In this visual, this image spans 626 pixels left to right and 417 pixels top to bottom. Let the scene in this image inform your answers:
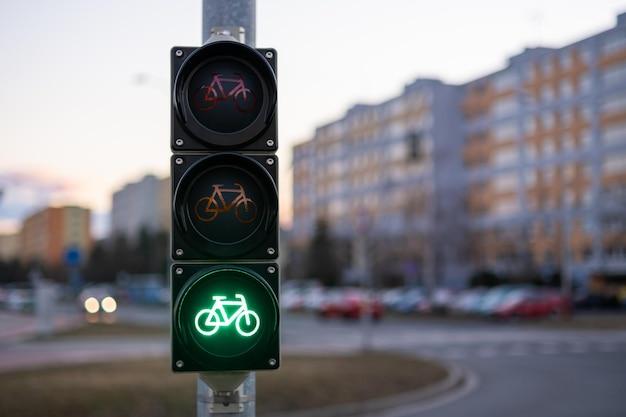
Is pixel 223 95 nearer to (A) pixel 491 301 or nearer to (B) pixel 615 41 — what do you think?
(B) pixel 615 41

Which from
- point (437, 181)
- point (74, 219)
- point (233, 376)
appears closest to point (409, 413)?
point (233, 376)

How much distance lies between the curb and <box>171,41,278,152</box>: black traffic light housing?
Answer: 8999 millimetres

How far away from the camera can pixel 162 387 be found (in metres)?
12.9

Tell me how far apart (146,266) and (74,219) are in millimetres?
64355

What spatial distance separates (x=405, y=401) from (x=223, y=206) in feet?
37.0

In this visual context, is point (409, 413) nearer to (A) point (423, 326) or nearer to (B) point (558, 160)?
(A) point (423, 326)

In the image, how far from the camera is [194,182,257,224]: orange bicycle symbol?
3.24 m

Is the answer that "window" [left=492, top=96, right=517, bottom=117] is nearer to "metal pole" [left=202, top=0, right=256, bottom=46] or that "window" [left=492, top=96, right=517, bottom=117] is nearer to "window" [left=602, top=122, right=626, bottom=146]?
"window" [left=602, top=122, right=626, bottom=146]

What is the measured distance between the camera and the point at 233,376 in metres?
3.18

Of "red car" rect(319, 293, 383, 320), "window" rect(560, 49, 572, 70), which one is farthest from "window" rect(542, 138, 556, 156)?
"window" rect(560, 49, 572, 70)

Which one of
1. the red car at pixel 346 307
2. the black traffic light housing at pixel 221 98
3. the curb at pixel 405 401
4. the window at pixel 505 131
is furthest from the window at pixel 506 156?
the black traffic light housing at pixel 221 98

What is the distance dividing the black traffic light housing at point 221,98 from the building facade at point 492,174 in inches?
994

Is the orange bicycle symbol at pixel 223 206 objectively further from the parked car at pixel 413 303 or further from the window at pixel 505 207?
the window at pixel 505 207

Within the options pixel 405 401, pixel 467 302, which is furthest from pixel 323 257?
pixel 405 401
